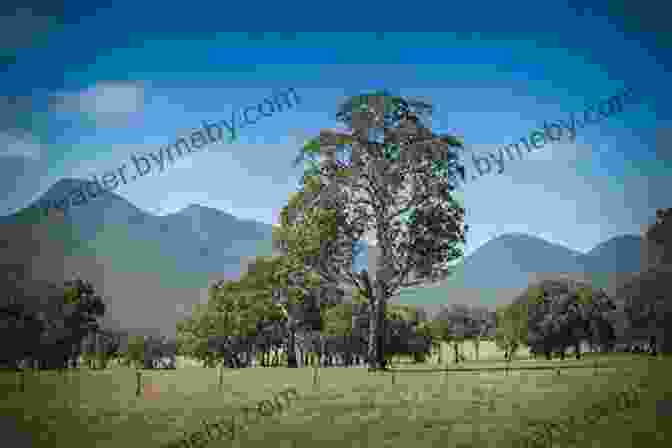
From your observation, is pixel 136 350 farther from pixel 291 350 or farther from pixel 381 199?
pixel 381 199

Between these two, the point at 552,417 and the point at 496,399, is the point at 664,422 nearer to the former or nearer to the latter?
the point at 552,417

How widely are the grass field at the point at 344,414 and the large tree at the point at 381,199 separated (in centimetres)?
1178

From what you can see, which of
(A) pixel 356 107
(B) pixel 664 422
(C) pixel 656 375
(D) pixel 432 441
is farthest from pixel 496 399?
(A) pixel 356 107

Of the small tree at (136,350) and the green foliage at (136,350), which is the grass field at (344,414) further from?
the green foliage at (136,350)

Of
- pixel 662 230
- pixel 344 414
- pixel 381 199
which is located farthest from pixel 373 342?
pixel 662 230

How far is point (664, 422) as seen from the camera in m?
18.0

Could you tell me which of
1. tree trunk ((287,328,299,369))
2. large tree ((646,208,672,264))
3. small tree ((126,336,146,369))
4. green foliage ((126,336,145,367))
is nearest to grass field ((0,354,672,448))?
tree trunk ((287,328,299,369))

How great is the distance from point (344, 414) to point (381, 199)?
23.3m

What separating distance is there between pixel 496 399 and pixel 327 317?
40544 millimetres

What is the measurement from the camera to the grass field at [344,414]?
16.2 m

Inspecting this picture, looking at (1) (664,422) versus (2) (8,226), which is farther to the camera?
(2) (8,226)

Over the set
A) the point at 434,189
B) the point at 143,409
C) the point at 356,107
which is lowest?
the point at 143,409

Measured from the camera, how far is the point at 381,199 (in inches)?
1633

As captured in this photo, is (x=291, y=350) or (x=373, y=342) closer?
(x=373, y=342)
